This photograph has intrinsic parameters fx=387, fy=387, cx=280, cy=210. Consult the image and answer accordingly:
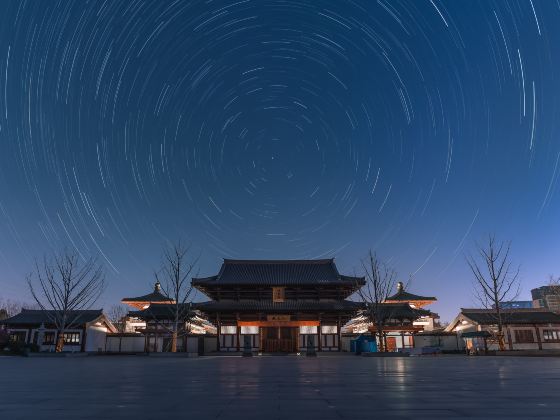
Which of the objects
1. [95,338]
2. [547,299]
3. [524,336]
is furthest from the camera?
[547,299]

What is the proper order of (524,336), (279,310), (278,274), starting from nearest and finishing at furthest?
(279,310) < (278,274) < (524,336)

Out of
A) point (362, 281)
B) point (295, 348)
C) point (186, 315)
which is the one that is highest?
point (362, 281)

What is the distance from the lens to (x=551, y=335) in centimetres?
4372

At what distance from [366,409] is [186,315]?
34.7 metres

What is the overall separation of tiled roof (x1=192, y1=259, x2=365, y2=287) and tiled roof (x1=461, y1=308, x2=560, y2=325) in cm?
1759

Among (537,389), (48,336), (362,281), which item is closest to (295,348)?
(362,281)

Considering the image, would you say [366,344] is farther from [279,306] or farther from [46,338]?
[46,338]

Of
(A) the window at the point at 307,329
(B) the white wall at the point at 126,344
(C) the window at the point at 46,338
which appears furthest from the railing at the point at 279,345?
(C) the window at the point at 46,338

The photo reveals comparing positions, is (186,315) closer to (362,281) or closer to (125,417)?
(362,281)

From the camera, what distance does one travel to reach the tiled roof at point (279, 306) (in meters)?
36.2

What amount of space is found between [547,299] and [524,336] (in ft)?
383

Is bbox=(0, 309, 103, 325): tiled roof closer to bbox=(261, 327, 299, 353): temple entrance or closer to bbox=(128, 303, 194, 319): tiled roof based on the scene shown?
bbox=(128, 303, 194, 319): tiled roof

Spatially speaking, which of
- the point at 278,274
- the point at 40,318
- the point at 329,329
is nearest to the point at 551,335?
the point at 329,329

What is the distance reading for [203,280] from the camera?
127ft
